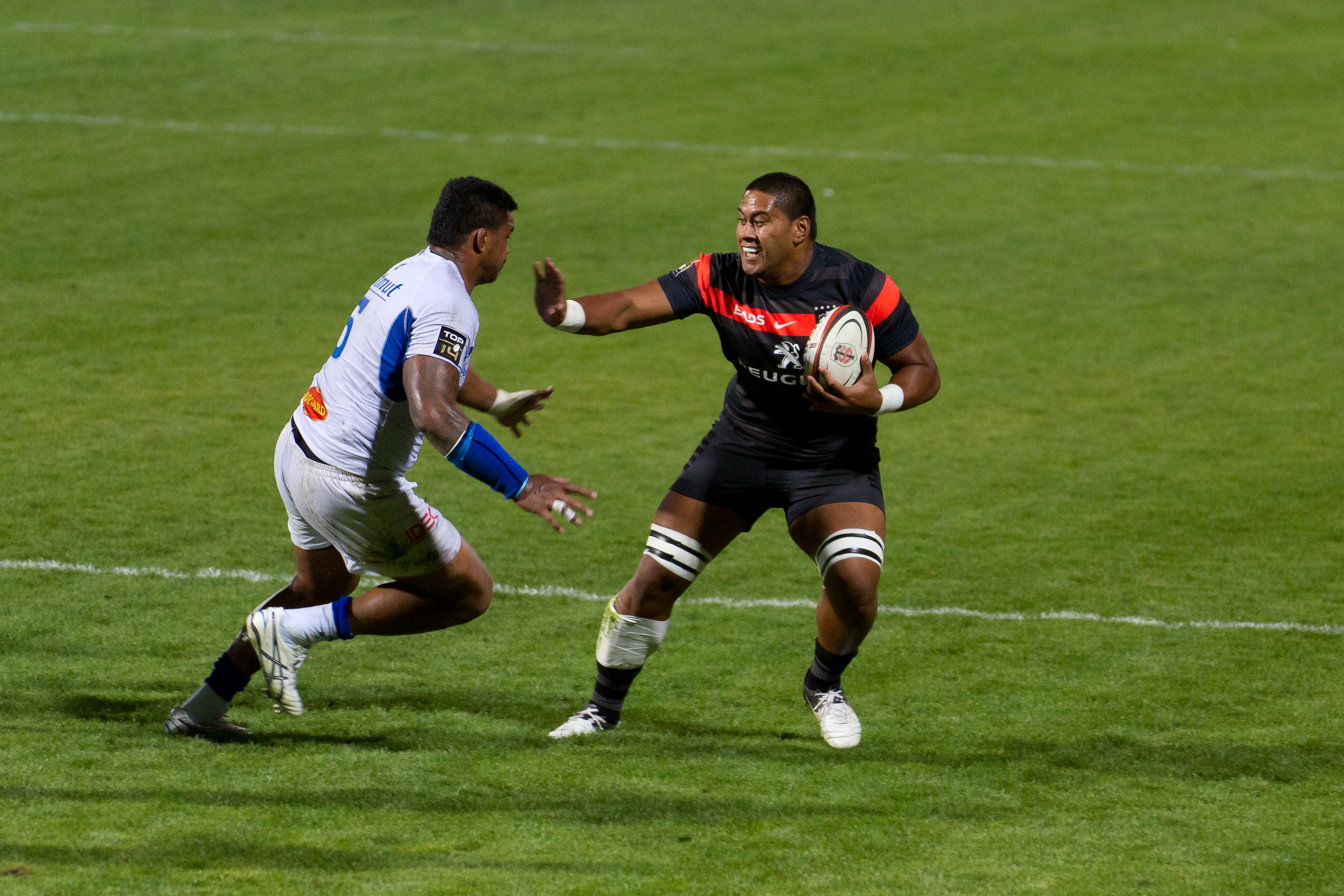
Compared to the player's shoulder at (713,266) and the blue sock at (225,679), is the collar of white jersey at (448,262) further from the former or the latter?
the blue sock at (225,679)

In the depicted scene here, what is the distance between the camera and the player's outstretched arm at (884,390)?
234 inches

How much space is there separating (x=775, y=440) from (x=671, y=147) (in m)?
13.4

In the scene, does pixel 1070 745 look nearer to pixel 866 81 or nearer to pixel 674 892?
pixel 674 892

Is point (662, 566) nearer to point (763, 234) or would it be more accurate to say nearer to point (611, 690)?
point (611, 690)

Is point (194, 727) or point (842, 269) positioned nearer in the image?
point (194, 727)

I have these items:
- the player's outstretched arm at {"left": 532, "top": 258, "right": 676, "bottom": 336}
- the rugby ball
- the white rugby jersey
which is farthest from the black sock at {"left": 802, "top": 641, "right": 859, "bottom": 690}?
the white rugby jersey

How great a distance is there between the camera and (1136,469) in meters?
10.3

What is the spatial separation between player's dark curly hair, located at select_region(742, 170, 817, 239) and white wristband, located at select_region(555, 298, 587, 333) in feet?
2.76

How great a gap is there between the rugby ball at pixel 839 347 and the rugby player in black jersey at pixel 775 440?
0.28 ft

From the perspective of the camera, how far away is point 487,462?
5352mm

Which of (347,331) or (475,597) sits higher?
(347,331)

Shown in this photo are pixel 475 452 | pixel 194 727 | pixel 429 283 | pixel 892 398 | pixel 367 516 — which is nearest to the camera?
pixel 475 452

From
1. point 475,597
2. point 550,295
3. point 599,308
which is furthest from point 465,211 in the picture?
point 475,597

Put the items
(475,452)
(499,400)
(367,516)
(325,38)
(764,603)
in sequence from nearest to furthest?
(475,452) → (367,516) → (499,400) → (764,603) → (325,38)
